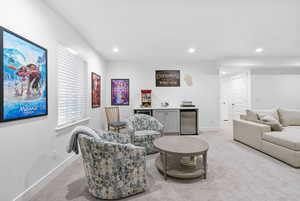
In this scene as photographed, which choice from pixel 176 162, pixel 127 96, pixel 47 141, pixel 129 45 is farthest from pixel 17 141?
pixel 127 96

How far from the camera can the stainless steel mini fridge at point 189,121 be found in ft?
14.7

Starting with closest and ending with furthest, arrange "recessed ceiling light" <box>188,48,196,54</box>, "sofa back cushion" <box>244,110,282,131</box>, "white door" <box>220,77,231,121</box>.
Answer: "sofa back cushion" <box>244,110,282,131</box>, "recessed ceiling light" <box>188,48,196,54</box>, "white door" <box>220,77,231,121</box>

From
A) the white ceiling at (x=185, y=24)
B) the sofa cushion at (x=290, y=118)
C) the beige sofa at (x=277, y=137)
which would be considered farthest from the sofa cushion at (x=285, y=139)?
the white ceiling at (x=185, y=24)

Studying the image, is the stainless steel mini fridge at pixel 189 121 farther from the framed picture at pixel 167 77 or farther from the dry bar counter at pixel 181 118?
the framed picture at pixel 167 77

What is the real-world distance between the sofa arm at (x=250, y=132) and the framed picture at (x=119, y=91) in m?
3.48

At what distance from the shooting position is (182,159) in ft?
7.48

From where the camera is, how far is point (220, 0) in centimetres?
193

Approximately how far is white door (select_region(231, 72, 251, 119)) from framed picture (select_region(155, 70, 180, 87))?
8.77 ft

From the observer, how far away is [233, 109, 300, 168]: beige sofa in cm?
240

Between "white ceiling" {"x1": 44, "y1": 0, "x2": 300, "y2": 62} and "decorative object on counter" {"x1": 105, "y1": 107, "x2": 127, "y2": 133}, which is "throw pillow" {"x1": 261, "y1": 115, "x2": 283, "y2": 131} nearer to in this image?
"white ceiling" {"x1": 44, "y1": 0, "x2": 300, "y2": 62}

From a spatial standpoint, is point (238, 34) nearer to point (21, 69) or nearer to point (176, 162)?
point (176, 162)

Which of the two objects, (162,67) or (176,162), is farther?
(162,67)

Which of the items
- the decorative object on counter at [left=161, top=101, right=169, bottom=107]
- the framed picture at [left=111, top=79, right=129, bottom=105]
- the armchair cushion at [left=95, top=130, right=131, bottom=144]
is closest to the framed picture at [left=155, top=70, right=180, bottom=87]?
the decorative object on counter at [left=161, top=101, right=169, bottom=107]

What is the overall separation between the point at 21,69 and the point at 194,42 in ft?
10.8
